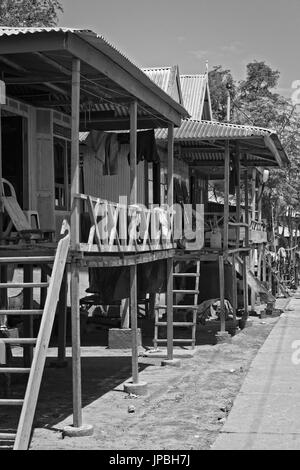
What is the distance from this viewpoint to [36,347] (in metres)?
6.44

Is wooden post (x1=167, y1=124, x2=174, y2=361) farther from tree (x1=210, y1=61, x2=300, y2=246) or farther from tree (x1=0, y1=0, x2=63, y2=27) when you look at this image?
tree (x1=210, y1=61, x2=300, y2=246)

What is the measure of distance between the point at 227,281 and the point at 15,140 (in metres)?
8.23

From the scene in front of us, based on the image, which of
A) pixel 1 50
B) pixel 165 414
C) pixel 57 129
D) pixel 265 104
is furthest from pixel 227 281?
pixel 265 104

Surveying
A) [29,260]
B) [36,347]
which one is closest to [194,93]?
[29,260]

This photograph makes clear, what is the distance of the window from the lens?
12.2 m

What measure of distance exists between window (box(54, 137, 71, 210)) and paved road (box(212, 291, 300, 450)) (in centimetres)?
448

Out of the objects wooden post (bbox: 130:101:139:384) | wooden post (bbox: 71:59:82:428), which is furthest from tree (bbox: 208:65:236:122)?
wooden post (bbox: 71:59:82:428)

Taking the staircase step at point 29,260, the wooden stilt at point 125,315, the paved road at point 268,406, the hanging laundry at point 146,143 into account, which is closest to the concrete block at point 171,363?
the paved road at point 268,406

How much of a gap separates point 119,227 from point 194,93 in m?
14.5

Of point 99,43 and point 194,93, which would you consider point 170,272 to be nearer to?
point 99,43

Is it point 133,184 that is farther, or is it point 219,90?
point 219,90

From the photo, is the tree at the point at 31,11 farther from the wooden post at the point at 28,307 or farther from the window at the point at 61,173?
the wooden post at the point at 28,307

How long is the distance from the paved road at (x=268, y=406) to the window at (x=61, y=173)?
14.7ft

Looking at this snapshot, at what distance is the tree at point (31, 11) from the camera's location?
20.4 meters
